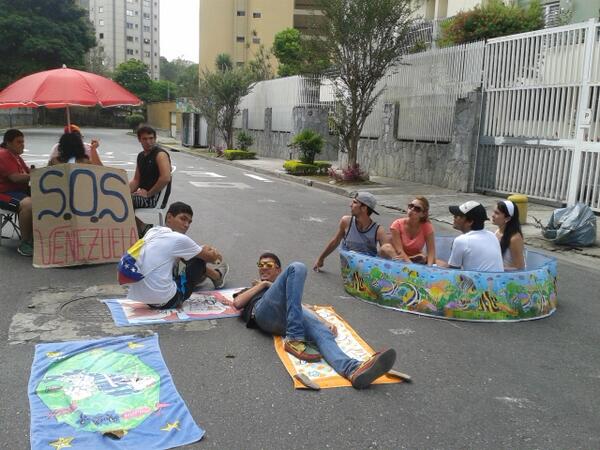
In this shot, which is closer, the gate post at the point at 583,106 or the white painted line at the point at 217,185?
the gate post at the point at 583,106

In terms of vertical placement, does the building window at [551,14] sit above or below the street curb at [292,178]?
above

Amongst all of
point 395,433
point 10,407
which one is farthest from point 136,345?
→ point 395,433

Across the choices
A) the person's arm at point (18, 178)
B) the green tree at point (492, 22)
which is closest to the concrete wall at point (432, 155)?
the green tree at point (492, 22)

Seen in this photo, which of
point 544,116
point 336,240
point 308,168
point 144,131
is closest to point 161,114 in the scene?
point 308,168

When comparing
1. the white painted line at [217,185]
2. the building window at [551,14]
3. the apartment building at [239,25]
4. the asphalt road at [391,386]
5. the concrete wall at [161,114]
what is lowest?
the asphalt road at [391,386]

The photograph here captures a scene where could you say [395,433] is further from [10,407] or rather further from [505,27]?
[505,27]

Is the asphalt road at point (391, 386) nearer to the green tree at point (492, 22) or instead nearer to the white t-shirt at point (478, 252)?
the white t-shirt at point (478, 252)

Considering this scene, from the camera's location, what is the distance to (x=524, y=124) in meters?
13.3

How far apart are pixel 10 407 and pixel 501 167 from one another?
504 inches

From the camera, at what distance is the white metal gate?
11633mm

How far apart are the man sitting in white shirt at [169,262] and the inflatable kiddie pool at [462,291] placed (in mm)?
1693

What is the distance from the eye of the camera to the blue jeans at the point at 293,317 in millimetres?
4312

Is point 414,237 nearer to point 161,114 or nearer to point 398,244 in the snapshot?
point 398,244

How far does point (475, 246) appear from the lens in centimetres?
552
